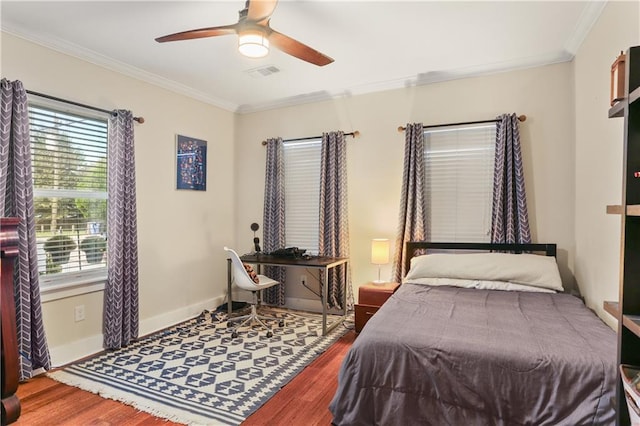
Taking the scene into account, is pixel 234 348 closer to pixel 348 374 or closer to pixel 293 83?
pixel 348 374

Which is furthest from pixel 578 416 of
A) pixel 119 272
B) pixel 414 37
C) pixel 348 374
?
pixel 119 272

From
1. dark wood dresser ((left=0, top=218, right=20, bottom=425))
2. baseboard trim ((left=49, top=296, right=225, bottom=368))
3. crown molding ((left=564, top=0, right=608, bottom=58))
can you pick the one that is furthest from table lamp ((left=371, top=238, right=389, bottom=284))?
dark wood dresser ((left=0, top=218, right=20, bottom=425))

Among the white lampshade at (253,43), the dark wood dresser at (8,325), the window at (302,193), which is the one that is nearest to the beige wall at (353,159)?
the window at (302,193)

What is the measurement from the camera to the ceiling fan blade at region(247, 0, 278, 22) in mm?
1898

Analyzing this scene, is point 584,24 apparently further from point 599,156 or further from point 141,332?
point 141,332

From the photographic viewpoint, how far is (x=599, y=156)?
251 cm

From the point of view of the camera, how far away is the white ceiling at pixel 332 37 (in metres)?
2.41

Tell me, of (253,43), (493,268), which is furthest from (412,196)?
(253,43)

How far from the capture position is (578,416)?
4.84 ft

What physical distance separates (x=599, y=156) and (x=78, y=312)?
4.23 meters

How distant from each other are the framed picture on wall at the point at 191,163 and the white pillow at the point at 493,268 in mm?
2611

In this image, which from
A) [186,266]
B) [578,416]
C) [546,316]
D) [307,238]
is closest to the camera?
[578,416]

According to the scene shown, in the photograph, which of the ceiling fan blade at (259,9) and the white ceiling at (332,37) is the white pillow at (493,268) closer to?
the white ceiling at (332,37)

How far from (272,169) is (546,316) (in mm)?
3243
